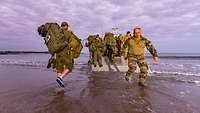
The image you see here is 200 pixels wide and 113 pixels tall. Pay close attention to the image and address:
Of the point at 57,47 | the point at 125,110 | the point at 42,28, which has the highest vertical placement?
the point at 42,28

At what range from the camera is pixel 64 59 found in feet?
26.8

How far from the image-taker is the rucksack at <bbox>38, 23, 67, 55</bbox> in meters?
7.91

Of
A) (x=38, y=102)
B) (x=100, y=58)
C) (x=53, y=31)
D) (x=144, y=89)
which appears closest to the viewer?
(x=38, y=102)

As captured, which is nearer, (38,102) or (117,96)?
(38,102)

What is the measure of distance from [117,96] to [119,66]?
8.31m

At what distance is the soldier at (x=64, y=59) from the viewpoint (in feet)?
26.8

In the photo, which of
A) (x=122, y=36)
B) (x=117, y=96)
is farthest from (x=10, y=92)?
(x=122, y=36)

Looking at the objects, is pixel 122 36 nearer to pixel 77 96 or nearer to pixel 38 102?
pixel 77 96

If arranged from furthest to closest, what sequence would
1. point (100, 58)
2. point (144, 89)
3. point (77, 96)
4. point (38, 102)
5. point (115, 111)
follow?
point (100, 58), point (144, 89), point (77, 96), point (38, 102), point (115, 111)

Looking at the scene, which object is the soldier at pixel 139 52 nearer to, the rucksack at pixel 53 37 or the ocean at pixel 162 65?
the rucksack at pixel 53 37

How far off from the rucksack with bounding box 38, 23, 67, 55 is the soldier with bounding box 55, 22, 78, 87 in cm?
17

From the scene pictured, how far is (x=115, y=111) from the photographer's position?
17.9 feet

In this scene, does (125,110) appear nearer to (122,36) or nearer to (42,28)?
(42,28)

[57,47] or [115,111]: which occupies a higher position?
[57,47]
